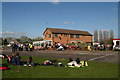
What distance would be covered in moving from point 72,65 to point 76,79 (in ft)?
13.4

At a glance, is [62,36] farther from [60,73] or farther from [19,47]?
[60,73]

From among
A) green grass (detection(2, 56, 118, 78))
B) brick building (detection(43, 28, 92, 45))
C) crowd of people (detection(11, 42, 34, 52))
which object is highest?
brick building (detection(43, 28, 92, 45))

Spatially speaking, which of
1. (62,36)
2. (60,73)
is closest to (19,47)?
(60,73)

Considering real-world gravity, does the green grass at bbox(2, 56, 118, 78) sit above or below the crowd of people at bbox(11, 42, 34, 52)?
below

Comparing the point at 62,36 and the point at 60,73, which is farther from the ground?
the point at 62,36

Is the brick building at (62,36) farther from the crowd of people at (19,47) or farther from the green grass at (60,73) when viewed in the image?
the green grass at (60,73)

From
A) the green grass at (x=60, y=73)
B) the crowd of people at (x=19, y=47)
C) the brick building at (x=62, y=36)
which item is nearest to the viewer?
the green grass at (x=60, y=73)

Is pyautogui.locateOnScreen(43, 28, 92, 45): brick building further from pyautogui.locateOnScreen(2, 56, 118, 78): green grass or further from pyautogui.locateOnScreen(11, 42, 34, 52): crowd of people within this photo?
pyautogui.locateOnScreen(2, 56, 118, 78): green grass

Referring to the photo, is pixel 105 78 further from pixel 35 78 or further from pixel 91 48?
pixel 91 48

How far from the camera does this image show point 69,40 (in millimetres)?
60031

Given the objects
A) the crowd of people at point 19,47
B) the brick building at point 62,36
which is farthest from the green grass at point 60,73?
the brick building at point 62,36

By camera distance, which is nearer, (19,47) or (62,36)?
(19,47)

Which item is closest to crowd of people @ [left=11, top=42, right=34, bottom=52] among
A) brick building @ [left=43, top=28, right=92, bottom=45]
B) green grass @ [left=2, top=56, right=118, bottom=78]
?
brick building @ [left=43, top=28, right=92, bottom=45]

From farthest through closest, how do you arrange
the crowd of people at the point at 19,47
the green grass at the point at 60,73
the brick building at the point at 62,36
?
the brick building at the point at 62,36
the crowd of people at the point at 19,47
the green grass at the point at 60,73
